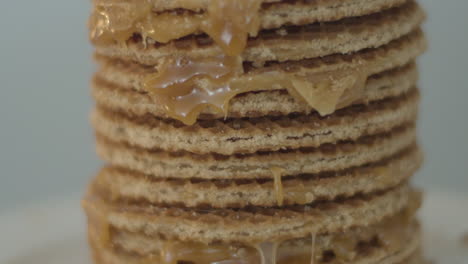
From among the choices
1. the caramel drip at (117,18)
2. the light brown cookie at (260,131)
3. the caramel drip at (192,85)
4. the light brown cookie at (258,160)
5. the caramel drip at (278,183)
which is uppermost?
the caramel drip at (117,18)

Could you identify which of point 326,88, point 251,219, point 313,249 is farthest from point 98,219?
point 326,88

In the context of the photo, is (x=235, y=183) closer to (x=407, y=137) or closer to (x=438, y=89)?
(x=407, y=137)

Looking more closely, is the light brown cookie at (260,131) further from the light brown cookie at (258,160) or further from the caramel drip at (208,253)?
the caramel drip at (208,253)

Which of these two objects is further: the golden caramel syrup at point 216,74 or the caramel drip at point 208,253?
the caramel drip at point 208,253

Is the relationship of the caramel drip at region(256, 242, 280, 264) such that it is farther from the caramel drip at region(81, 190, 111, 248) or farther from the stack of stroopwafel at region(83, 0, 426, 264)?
the caramel drip at region(81, 190, 111, 248)

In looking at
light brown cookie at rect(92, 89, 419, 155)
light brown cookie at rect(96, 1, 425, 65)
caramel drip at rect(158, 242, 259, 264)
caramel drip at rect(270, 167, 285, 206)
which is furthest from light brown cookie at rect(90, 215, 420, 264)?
light brown cookie at rect(96, 1, 425, 65)

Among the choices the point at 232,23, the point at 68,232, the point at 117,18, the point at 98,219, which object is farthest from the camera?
the point at 68,232

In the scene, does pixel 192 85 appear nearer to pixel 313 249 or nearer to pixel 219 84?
pixel 219 84

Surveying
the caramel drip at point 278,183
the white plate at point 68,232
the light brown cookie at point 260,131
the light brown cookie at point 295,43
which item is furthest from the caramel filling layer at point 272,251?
the white plate at point 68,232

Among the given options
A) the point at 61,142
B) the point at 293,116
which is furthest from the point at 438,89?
the point at 293,116

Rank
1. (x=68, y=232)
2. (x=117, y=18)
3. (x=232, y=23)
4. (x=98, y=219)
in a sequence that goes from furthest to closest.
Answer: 1. (x=68, y=232)
2. (x=98, y=219)
3. (x=117, y=18)
4. (x=232, y=23)
